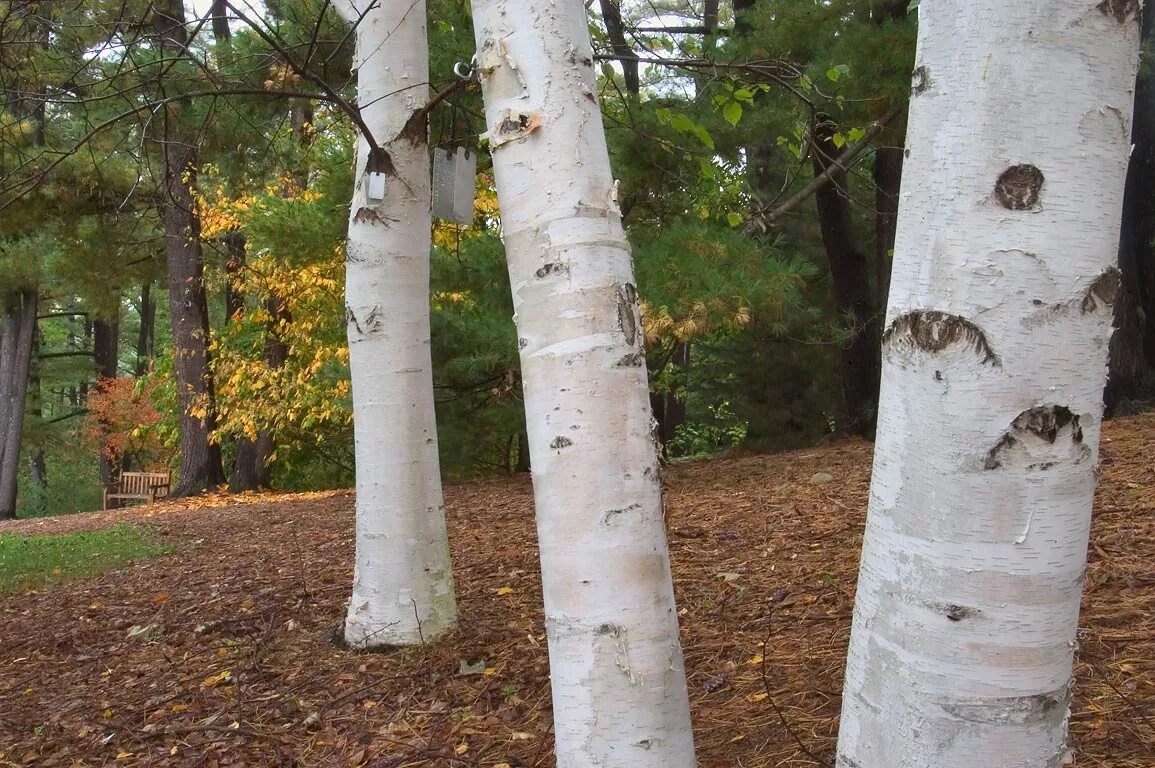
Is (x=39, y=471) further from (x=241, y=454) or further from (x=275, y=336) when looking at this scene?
(x=275, y=336)

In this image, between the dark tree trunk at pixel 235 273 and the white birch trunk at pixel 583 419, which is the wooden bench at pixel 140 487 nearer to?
the dark tree trunk at pixel 235 273

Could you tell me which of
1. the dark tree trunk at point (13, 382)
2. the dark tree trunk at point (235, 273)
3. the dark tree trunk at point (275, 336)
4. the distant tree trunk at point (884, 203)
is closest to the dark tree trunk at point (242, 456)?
the dark tree trunk at point (235, 273)

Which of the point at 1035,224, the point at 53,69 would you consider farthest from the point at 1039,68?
the point at 53,69

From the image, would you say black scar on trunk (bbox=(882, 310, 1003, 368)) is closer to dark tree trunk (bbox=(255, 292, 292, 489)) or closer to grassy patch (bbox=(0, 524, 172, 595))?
grassy patch (bbox=(0, 524, 172, 595))

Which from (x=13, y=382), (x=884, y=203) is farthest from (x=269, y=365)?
(x=884, y=203)

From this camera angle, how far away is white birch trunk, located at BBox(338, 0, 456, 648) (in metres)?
3.20

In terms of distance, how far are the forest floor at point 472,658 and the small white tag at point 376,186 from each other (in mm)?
1657

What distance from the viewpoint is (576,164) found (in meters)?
1.64

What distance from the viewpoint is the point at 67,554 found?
7.30m

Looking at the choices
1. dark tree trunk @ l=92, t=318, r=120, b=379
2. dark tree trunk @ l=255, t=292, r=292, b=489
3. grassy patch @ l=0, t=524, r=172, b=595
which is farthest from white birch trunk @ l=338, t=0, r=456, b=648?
dark tree trunk @ l=92, t=318, r=120, b=379

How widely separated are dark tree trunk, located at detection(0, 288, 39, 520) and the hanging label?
16744 millimetres

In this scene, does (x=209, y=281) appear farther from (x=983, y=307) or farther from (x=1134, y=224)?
(x=983, y=307)

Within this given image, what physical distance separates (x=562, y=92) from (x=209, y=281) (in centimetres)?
1354

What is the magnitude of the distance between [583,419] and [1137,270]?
27.0 feet
